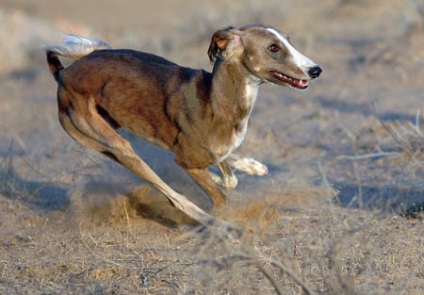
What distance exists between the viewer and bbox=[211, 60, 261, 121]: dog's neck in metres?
6.58

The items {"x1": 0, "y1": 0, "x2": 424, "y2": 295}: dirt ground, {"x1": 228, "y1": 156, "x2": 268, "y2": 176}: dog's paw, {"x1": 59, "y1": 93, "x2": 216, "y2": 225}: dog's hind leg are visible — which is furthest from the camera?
{"x1": 228, "y1": 156, "x2": 268, "y2": 176}: dog's paw

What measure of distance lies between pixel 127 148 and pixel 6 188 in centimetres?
183

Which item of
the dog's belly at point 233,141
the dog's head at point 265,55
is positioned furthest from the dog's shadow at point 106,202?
the dog's head at point 265,55

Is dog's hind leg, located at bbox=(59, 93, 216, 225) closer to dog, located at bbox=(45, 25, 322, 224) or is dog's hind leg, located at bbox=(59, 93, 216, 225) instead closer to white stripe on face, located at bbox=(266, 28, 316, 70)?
dog, located at bbox=(45, 25, 322, 224)

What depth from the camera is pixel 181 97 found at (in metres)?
6.77

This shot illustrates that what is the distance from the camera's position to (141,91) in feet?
22.9

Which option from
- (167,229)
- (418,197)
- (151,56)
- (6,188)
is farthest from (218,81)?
(6,188)

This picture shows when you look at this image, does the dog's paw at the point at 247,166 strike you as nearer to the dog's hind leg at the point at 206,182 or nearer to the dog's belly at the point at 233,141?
the dog's hind leg at the point at 206,182

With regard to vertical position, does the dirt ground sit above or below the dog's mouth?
below

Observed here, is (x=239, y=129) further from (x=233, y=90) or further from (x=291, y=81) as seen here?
(x=291, y=81)

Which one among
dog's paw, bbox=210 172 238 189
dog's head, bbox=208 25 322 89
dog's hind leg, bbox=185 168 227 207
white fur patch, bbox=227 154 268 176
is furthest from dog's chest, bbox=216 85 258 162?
white fur patch, bbox=227 154 268 176

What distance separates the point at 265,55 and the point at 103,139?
1.51m

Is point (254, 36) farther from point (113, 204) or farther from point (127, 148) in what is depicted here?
point (113, 204)

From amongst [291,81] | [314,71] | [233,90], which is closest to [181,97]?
[233,90]
